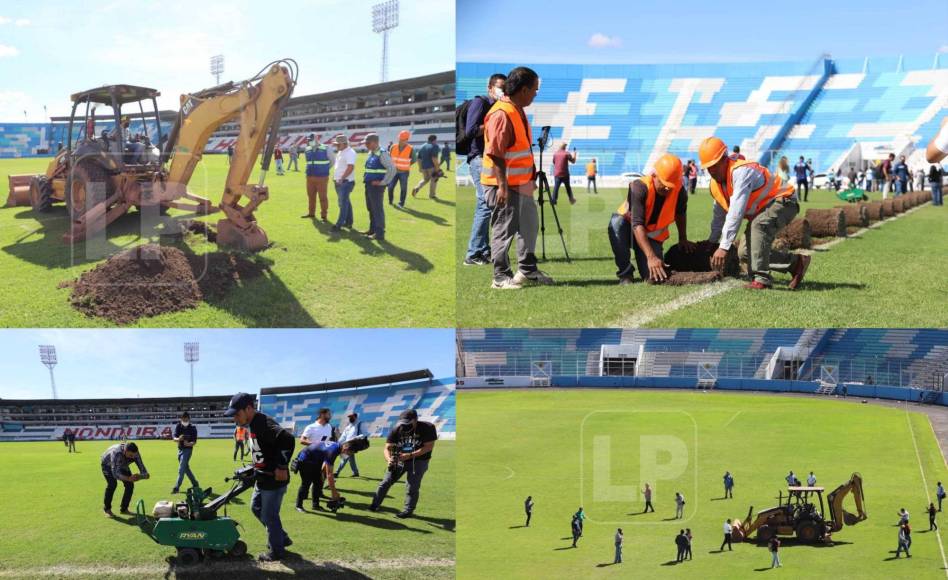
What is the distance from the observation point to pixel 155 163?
726 centimetres

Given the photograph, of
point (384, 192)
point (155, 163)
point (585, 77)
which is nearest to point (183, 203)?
point (155, 163)

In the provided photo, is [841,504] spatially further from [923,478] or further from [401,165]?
[401,165]

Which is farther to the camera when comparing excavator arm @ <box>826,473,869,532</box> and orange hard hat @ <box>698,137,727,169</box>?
orange hard hat @ <box>698,137,727,169</box>

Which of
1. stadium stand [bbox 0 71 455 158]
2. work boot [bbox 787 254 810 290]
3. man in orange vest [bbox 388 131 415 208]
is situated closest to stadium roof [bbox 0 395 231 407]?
stadium stand [bbox 0 71 455 158]

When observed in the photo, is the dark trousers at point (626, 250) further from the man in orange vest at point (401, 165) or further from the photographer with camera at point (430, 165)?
the man in orange vest at point (401, 165)

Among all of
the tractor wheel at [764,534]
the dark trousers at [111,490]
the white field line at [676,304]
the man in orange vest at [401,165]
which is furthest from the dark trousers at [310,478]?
the tractor wheel at [764,534]

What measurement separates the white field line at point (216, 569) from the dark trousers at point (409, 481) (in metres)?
0.57

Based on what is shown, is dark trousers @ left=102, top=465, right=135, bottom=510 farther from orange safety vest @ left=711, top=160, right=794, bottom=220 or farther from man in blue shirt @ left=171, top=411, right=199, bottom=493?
orange safety vest @ left=711, top=160, right=794, bottom=220

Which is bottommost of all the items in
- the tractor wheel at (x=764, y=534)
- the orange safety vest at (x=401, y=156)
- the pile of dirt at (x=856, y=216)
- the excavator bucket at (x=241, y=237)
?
the tractor wheel at (x=764, y=534)

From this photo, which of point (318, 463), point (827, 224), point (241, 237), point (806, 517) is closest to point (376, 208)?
point (241, 237)

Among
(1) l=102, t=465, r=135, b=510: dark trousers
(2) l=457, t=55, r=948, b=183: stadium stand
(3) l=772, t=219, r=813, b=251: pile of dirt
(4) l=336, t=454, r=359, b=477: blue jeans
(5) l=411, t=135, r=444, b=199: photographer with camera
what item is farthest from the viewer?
(2) l=457, t=55, r=948, b=183: stadium stand

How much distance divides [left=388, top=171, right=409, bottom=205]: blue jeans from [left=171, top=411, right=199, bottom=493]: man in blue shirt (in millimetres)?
2698

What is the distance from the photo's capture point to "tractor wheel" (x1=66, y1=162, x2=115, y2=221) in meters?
7.16

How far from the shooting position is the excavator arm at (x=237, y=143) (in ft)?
22.6
